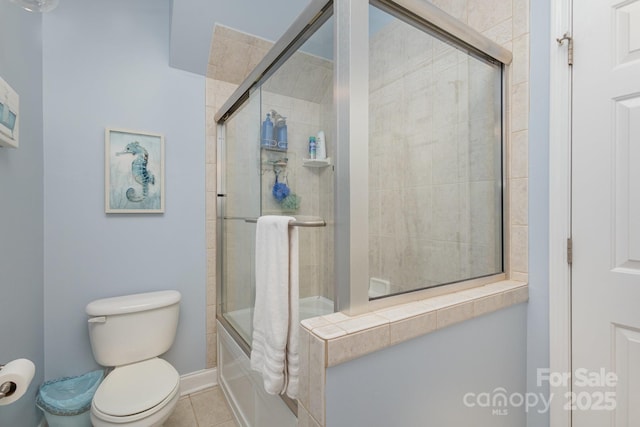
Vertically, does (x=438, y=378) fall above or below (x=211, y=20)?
below

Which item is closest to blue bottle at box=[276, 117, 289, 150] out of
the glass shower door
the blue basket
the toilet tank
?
the glass shower door

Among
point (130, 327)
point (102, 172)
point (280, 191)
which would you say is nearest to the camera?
point (280, 191)

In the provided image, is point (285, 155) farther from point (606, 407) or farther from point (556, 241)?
point (606, 407)

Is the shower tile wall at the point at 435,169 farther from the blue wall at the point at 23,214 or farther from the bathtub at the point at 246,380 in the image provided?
the blue wall at the point at 23,214

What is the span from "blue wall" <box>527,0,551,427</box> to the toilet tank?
1.80 m

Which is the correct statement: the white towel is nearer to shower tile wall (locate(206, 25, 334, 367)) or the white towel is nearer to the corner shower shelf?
shower tile wall (locate(206, 25, 334, 367))

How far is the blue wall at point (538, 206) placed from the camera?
3.55 feet

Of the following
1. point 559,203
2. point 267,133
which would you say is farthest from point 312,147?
point 559,203

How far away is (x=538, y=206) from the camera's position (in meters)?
1.11

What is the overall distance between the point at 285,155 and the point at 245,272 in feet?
2.18

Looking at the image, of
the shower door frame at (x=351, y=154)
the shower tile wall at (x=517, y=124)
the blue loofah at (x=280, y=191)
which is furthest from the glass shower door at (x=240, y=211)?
the shower tile wall at (x=517, y=124)

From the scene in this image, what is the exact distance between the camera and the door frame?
1030mm

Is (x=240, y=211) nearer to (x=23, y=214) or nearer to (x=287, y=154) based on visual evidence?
(x=287, y=154)

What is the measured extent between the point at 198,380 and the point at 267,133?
1.69m
